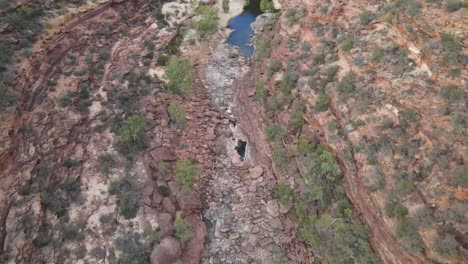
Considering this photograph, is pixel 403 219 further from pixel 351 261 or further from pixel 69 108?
pixel 69 108

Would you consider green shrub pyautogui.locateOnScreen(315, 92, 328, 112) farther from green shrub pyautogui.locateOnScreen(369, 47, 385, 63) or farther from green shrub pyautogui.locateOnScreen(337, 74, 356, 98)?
green shrub pyautogui.locateOnScreen(369, 47, 385, 63)

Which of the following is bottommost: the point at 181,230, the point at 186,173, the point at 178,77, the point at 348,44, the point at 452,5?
the point at 181,230

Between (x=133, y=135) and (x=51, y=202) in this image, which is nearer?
(x=51, y=202)

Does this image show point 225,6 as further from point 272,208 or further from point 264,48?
point 272,208

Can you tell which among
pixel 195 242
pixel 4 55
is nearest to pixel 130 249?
pixel 195 242

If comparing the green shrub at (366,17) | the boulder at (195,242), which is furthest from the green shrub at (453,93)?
the boulder at (195,242)

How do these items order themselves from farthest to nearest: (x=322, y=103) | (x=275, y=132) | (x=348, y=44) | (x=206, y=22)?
1. (x=206, y=22)
2. (x=275, y=132)
3. (x=348, y=44)
4. (x=322, y=103)

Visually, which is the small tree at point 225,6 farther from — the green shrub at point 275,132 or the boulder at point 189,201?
the boulder at point 189,201

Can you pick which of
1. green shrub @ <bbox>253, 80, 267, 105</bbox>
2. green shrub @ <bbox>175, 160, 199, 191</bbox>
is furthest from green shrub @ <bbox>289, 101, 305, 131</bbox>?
green shrub @ <bbox>175, 160, 199, 191</bbox>
